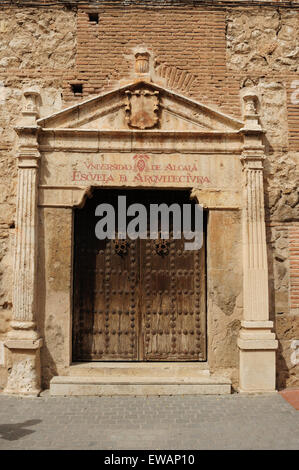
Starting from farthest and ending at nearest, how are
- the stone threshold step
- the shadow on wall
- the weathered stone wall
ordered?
the weathered stone wall → the stone threshold step → the shadow on wall

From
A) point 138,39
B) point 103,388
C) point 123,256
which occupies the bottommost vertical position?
point 103,388

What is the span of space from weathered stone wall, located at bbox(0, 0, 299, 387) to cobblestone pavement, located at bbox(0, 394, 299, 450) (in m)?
2.28

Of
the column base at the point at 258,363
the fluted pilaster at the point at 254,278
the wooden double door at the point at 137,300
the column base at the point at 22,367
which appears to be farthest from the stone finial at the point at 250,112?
the column base at the point at 22,367

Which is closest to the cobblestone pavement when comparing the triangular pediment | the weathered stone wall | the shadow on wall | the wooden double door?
the shadow on wall

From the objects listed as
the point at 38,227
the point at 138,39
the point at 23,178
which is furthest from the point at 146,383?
the point at 138,39

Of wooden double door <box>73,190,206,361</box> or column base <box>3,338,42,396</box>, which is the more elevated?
wooden double door <box>73,190,206,361</box>

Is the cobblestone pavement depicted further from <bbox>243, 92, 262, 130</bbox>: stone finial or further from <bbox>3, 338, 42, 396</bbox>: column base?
<bbox>243, 92, 262, 130</bbox>: stone finial

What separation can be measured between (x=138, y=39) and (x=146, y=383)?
15.4 ft

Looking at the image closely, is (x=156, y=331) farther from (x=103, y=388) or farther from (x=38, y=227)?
(x=38, y=227)

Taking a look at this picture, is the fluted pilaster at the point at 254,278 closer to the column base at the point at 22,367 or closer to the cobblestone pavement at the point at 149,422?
the cobblestone pavement at the point at 149,422

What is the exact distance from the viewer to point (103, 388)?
15.3 ft

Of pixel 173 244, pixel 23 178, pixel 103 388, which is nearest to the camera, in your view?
pixel 103 388

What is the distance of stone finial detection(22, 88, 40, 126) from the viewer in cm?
506

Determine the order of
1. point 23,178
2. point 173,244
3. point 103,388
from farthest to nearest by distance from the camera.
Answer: point 173,244, point 23,178, point 103,388
